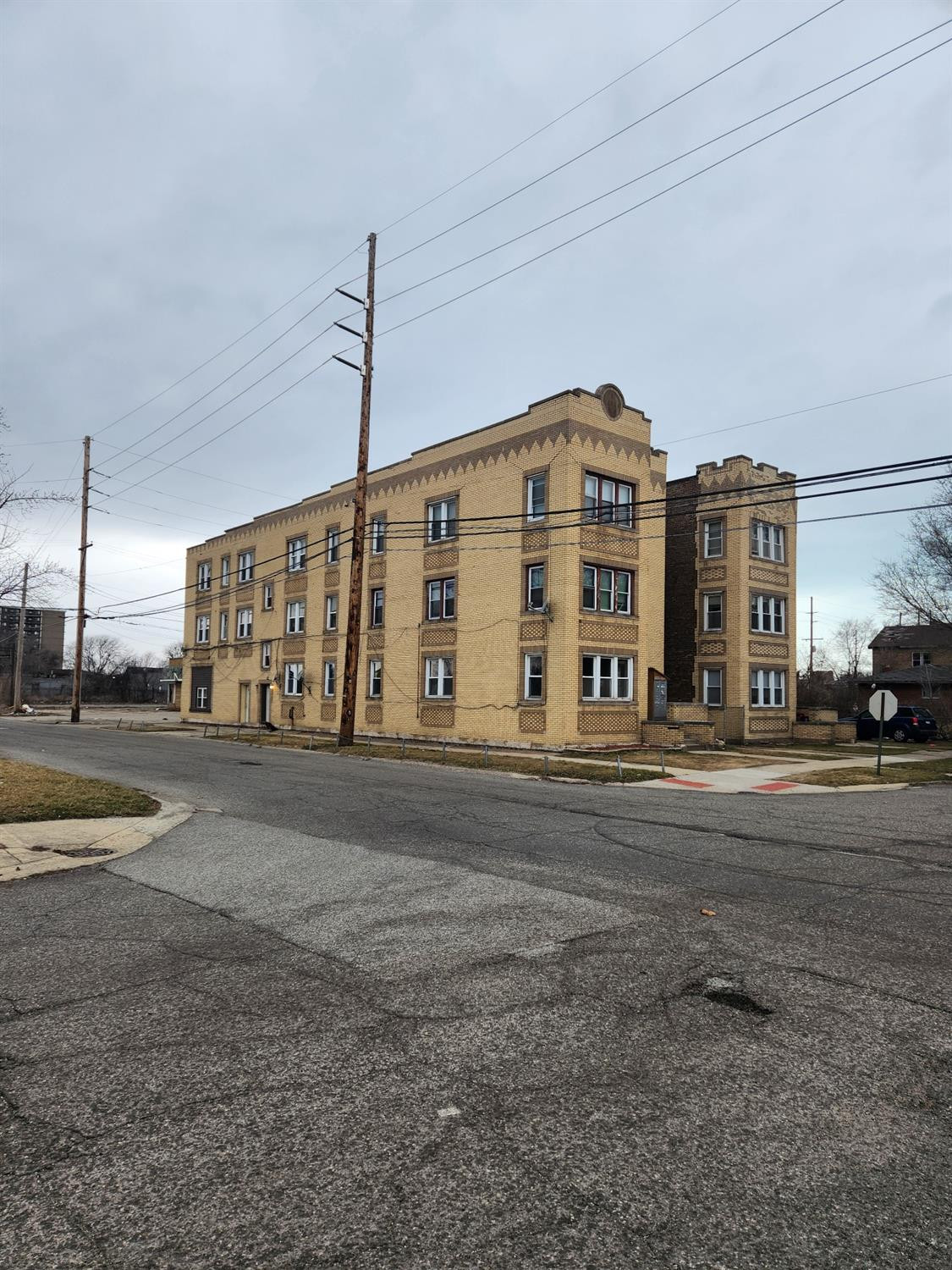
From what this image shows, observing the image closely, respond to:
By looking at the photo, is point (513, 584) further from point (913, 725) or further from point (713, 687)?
point (913, 725)

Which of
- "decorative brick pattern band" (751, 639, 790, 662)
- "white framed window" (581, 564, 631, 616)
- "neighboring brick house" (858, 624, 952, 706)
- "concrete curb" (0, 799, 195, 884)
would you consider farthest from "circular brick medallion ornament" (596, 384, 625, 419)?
"neighboring brick house" (858, 624, 952, 706)

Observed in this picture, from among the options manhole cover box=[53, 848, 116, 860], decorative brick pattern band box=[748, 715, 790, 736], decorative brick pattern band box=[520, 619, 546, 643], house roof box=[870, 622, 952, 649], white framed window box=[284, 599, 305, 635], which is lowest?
manhole cover box=[53, 848, 116, 860]

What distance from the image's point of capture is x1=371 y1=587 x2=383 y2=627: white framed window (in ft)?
121

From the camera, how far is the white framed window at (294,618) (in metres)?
42.3

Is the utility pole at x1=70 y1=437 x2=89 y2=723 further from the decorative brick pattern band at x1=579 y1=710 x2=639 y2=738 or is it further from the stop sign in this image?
the stop sign

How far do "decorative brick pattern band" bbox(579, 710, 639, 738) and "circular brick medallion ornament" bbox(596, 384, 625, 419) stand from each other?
1097 centimetres

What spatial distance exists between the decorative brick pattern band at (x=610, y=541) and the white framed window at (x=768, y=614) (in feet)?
27.8

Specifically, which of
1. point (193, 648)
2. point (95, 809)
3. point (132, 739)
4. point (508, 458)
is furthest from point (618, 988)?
point (193, 648)

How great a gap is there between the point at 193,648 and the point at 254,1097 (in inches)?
2017

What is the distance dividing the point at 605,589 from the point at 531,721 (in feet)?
18.4

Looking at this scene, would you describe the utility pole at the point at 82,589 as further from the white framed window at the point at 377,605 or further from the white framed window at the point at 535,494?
the white framed window at the point at 535,494

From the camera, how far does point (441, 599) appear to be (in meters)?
33.4

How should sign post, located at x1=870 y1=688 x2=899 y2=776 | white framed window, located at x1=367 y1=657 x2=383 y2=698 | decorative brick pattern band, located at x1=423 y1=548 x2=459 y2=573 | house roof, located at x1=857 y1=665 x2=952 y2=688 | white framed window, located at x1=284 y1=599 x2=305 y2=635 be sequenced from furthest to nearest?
house roof, located at x1=857 y1=665 x2=952 y2=688, white framed window, located at x1=284 y1=599 x2=305 y2=635, white framed window, located at x1=367 y1=657 x2=383 y2=698, decorative brick pattern band, located at x1=423 y1=548 x2=459 y2=573, sign post, located at x1=870 y1=688 x2=899 y2=776

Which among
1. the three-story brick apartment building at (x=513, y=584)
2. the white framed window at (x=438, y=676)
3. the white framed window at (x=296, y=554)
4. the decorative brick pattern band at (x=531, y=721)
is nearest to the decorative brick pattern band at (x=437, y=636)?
the three-story brick apartment building at (x=513, y=584)
